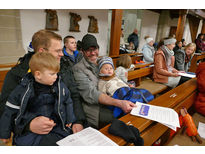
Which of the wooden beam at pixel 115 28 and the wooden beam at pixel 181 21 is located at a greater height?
the wooden beam at pixel 181 21

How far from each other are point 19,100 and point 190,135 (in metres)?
1.78

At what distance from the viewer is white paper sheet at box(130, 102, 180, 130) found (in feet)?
3.95

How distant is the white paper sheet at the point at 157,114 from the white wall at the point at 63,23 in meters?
4.05

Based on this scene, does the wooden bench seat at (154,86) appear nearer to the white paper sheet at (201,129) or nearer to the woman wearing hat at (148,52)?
the white paper sheet at (201,129)

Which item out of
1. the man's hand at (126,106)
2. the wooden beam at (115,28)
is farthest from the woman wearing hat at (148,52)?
the man's hand at (126,106)

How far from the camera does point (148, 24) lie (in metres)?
9.44

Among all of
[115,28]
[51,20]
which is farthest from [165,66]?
[51,20]

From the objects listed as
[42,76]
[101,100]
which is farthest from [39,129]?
[101,100]

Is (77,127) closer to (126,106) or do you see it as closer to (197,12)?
(126,106)

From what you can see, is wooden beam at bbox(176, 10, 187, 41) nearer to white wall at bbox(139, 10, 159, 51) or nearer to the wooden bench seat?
white wall at bbox(139, 10, 159, 51)

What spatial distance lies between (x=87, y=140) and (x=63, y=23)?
15.7 ft

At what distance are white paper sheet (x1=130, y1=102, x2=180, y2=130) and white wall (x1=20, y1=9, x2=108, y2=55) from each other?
405cm

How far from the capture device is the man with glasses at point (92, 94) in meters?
1.45

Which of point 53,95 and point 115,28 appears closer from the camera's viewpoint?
point 53,95
